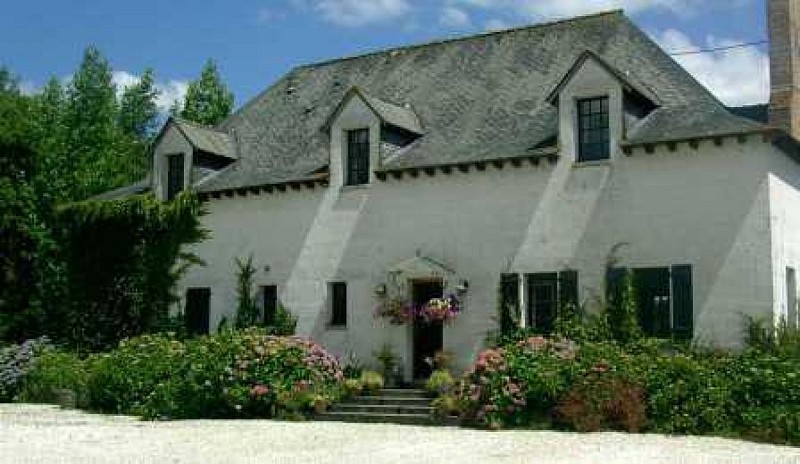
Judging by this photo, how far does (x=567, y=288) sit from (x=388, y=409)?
482 cm

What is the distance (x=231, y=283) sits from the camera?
2712 centimetres

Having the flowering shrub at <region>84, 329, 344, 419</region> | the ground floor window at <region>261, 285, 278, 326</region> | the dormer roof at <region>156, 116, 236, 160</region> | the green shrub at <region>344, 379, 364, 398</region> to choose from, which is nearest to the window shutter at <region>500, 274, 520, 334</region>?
the green shrub at <region>344, 379, 364, 398</region>

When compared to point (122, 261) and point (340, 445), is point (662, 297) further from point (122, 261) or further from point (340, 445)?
point (122, 261)

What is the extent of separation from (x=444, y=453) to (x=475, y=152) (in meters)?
10.4

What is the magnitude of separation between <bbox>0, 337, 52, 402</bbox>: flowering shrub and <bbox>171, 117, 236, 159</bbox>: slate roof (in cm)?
718

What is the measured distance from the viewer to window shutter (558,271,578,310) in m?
22.0

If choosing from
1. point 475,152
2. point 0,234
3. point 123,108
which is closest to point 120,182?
point 0,234

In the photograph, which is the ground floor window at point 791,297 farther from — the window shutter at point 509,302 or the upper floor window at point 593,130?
the window shutter at point 509,302

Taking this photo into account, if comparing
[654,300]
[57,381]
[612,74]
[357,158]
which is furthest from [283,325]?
[612,74]

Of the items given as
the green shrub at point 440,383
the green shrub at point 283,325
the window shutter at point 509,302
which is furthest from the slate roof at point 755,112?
the green shrub at point 283,325

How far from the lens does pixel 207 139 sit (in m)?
29.0

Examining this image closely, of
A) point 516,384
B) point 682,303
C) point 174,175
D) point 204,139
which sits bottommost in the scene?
point 516,384

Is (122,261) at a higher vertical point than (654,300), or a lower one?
higher

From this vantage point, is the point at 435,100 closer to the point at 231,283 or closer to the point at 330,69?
the point at 330,69
